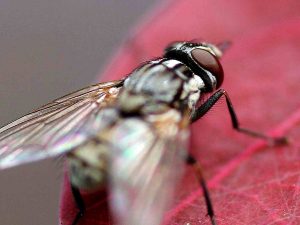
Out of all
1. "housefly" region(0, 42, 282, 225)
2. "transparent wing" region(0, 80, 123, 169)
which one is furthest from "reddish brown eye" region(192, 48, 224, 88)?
"transparent wing" region(0, 80, 123, 169)

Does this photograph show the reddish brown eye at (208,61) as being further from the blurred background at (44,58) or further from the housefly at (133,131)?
the blurred background at (44,58)

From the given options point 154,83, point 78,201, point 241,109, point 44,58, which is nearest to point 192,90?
point 154,83

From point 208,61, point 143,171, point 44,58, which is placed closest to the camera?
point 143,171

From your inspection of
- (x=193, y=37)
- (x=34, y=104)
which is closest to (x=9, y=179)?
(x=34, y=104)

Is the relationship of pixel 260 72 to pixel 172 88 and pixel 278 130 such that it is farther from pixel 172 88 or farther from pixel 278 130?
pixel 172 88

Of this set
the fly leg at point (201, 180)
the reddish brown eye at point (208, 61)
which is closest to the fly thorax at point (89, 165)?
the fly leg at point (201, 180)

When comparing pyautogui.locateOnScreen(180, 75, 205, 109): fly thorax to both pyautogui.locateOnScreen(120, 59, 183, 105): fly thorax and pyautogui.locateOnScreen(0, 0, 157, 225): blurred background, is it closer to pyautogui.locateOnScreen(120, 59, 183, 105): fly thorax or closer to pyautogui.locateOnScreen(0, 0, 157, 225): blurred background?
pyautogui.locateOnScreen(120, 59, 183, 105): fly thorax

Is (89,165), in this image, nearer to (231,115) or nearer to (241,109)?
(231,115)
